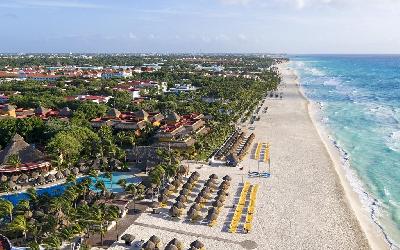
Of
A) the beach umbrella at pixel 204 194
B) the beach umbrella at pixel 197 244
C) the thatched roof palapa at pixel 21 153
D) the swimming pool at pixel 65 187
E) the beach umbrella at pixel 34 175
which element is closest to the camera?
the beach umbrella at pixel 197 244

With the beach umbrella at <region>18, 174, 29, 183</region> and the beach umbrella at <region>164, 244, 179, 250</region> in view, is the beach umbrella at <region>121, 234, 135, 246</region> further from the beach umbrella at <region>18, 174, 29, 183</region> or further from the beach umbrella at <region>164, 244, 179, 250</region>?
A: the beach umbrella at <region>18, 174, 29, 183</region>

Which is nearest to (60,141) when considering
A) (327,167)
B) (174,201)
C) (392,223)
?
(174,201)

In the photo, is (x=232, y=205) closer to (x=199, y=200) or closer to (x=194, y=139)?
(x=199, y=200)

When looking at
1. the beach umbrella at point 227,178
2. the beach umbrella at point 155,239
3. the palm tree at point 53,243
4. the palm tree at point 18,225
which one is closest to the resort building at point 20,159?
the palm tree at point 18,225

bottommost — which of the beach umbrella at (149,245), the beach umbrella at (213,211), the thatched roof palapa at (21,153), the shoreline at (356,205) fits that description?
the shoreline at (356,205)

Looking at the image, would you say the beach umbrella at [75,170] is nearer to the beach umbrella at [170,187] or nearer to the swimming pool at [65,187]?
the swimming pool at [65,187]

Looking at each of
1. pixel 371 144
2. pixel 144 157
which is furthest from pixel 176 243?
pixel 371 144

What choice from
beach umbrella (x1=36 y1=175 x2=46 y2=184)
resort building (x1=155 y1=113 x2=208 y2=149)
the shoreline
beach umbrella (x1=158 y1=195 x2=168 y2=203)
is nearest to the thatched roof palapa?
beach umbrella (x1=36 y1=175 x2=46 y2=184)
